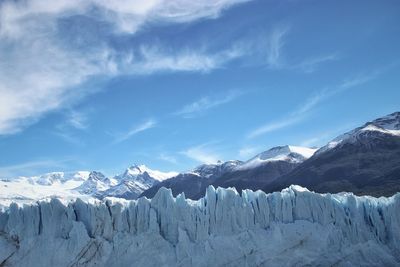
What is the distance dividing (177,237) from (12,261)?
10573 millimetres

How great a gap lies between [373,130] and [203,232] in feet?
482

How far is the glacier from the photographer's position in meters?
34.4

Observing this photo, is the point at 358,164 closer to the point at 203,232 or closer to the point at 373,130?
the point at 373,130

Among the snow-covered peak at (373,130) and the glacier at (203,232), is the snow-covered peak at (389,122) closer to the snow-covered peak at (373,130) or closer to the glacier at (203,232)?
the snow-covered peak at (373,130)

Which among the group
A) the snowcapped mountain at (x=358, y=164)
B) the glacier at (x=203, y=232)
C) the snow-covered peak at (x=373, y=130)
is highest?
the snow-covered peak at (x=373, y=130)

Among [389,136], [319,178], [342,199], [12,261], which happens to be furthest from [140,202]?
[389,136]

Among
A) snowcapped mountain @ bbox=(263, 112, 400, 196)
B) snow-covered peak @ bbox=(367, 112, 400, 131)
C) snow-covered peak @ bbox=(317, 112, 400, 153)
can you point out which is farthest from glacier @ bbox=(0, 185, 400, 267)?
snow-covered peak @ bbox=(367, 112, 400, 131)

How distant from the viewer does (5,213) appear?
117 feet

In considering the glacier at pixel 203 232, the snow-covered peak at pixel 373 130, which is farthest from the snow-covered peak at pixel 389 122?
the glacier at pixel 203 232

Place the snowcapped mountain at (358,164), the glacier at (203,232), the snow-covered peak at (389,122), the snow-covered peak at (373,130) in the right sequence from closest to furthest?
the glacier at (203,232), the snowcapped mountain at (358,164), the snow-covered peak at (373,130), the snow-covered peak at (389,122)

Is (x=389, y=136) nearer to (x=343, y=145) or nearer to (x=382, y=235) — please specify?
(x=343, y=145)

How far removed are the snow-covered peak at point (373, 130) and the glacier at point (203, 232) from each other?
139 meters

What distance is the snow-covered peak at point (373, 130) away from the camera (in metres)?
171

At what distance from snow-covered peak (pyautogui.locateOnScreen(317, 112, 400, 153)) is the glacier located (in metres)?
139
